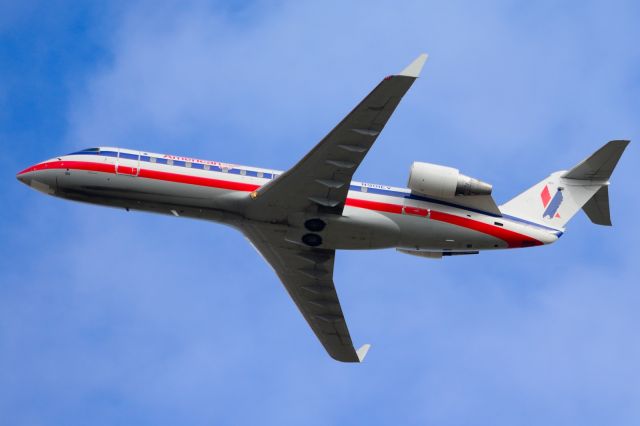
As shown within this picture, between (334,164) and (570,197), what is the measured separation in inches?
448

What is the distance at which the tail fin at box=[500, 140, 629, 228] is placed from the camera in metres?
43.2

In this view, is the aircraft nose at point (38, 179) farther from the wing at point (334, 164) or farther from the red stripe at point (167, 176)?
the wing at point (334, 164)

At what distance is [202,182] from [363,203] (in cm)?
667

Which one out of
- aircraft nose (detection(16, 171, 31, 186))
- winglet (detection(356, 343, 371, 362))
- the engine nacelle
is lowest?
winglet (detection(356, 343, 371, 362))

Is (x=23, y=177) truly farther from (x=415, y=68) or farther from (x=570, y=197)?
(x=570, y=197)

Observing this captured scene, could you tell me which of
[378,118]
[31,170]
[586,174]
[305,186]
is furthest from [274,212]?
[586,174]

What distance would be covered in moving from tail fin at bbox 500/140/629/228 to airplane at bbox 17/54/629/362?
4cm

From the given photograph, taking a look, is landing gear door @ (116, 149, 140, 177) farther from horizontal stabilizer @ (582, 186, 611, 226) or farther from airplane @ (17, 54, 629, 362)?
horizontal stabilizer @ (582, 186, 611, 226)

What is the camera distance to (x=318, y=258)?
44.1m

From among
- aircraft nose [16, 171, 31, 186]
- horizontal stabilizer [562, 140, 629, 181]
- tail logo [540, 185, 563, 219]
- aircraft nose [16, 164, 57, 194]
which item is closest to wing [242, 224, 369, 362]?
aircraft nose [16, 164, 57, 194]

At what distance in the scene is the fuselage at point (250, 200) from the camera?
41094mm

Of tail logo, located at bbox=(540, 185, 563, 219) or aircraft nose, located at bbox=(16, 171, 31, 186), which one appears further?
tail logo, located at bbox=(540, 185, 563, 219)

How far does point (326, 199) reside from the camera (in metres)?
40.2

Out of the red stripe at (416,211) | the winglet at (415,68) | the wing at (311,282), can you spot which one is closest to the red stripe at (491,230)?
the red stripe at (416,211)
